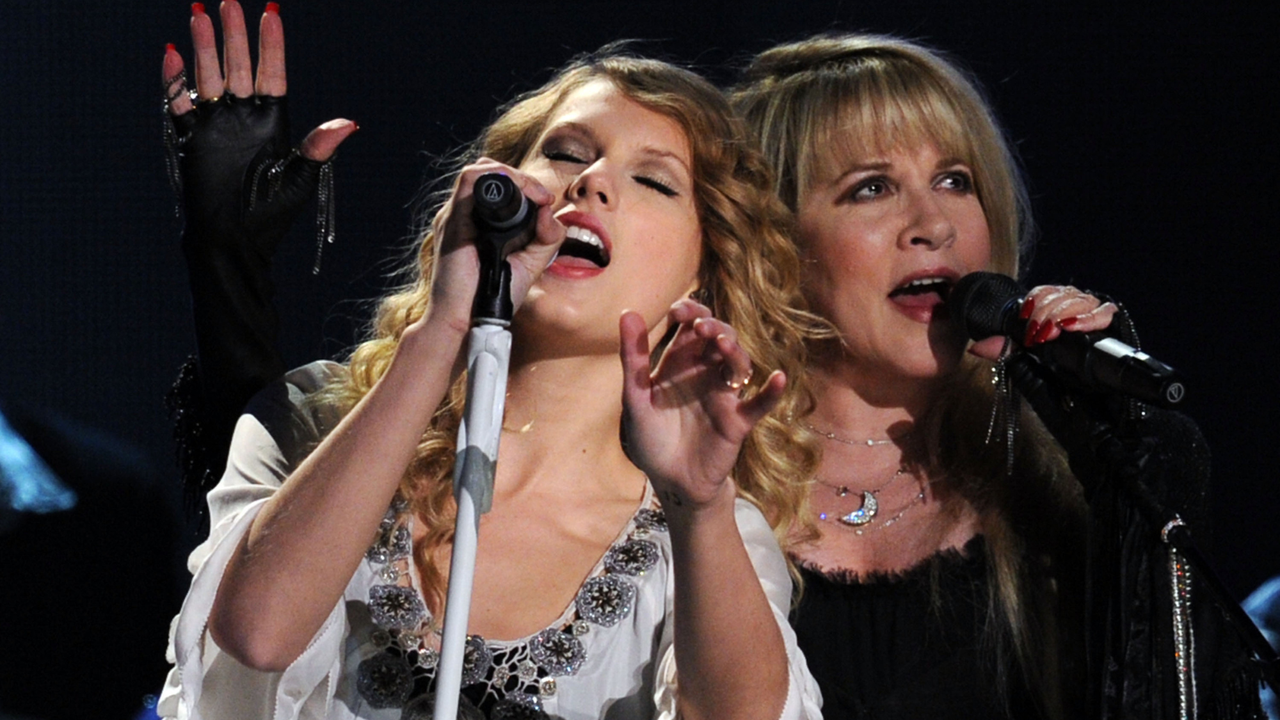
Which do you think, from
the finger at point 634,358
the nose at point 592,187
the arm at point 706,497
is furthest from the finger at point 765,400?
the nose at point 592,187

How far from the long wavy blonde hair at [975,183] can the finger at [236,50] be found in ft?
2.66

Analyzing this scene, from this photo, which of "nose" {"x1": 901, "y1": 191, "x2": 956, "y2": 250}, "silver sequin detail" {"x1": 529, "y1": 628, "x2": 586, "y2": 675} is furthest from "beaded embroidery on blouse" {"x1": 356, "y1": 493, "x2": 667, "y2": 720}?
"nose" {"x1": 901, "y1": 191, "x2": 956, "y2": 250}

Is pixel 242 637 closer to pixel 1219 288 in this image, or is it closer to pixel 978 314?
pixel 978 314

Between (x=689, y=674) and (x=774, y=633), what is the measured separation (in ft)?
0.33

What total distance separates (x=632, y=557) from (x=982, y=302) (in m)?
0.59

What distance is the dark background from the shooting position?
2.27m

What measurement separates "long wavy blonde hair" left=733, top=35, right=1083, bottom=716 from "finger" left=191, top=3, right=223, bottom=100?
0.85m

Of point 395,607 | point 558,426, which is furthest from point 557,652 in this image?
point 558,426

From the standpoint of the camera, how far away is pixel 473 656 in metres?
1.67

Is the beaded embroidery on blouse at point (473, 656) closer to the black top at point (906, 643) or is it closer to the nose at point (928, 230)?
the black top at point (906, 643)

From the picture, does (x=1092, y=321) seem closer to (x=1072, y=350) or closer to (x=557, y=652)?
(x=1072, y=350)

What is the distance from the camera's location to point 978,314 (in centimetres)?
196

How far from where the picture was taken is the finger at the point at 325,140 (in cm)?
190

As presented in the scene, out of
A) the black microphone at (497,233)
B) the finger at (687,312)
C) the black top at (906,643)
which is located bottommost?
the black top at (906,643)
